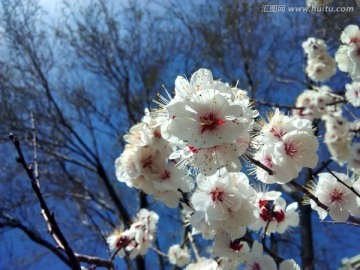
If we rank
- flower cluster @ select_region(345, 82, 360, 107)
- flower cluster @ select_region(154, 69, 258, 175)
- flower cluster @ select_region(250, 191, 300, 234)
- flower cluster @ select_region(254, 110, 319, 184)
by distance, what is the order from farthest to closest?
flower cluster @ select_region(345, 82, 360, 107) < flower cluster @ select_region(250, 191, 300, 234) < flower cluster @ select_region(254, 110, 319, 184) < flower cluster @ select_region(154, 69, 258, 175)

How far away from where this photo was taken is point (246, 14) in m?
7.05

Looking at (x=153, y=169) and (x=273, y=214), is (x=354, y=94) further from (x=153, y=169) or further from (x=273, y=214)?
(x=153, y=169)

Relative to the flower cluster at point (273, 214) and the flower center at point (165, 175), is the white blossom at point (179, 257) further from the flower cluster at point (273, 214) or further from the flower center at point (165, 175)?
the flower center at point (165, 175)

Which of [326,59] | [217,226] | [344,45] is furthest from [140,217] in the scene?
[326,59]

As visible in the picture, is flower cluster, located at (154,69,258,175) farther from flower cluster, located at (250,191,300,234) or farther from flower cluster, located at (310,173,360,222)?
flower cluster, located at (250,191,300,234)

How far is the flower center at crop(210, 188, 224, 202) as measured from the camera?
1455mm

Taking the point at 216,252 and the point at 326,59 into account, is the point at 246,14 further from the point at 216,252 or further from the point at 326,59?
the point at 216,252

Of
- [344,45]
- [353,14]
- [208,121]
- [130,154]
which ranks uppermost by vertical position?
[353,14]

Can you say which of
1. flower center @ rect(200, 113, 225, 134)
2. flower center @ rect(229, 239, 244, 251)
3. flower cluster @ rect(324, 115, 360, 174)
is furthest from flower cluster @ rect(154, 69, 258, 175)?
flower cluster @ rect(324, 115, 360, 174)

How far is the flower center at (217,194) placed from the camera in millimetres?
1455

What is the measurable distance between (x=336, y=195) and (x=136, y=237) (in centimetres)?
135

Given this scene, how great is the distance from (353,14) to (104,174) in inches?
221

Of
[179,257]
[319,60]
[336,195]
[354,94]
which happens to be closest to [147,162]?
[336,195]

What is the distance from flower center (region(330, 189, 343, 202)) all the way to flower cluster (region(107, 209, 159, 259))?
3.88ft
